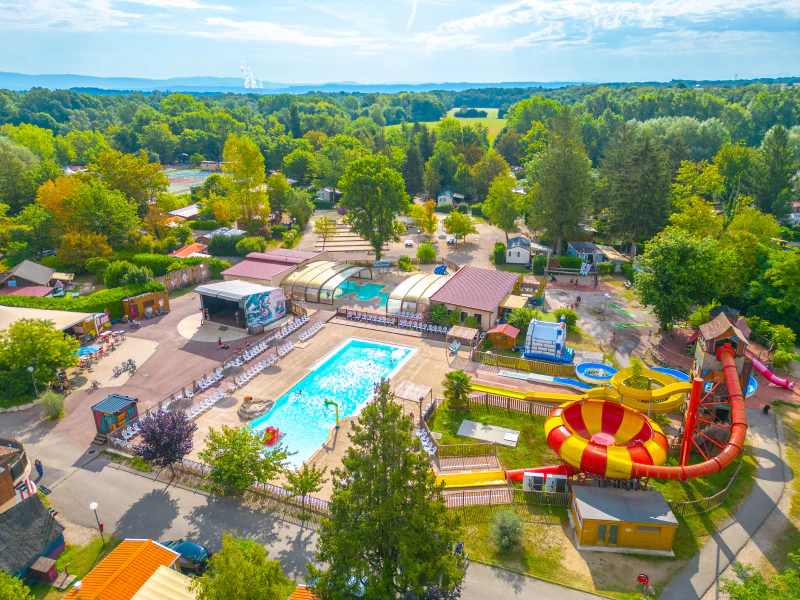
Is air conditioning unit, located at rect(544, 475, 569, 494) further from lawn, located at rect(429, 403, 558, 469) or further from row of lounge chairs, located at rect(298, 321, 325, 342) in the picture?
row of lounge chairs, located at rect(298, 321, 325, 342)

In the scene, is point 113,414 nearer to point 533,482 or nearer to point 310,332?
point 310,332

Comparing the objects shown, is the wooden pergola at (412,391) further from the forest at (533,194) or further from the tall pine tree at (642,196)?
the tall pine tree at (642,196)

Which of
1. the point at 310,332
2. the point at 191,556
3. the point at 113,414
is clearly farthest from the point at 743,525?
the point at 113,414

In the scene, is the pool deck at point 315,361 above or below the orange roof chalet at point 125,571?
below

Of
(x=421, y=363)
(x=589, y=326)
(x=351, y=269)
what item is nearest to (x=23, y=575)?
(x=421, y=363)

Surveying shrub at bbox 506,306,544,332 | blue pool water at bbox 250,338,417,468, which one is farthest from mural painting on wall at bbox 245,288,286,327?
shrub at bbox 506,306,544,332

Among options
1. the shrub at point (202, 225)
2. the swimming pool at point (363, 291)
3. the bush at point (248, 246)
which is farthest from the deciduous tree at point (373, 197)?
the shrub at point (202, 225)

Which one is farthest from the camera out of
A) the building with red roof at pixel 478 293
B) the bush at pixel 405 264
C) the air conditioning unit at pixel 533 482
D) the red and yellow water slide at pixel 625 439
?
the bush at pixel 405 264
